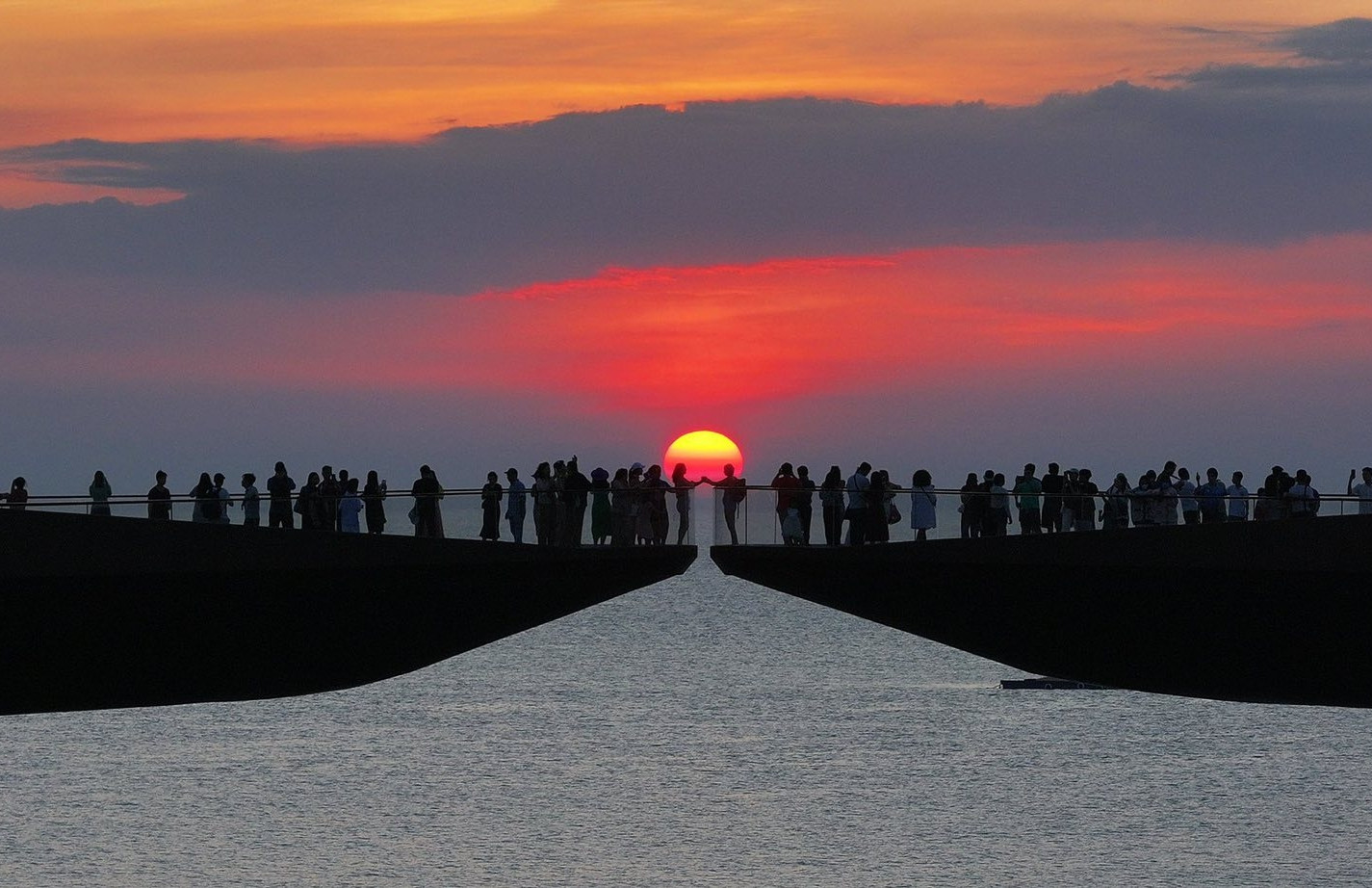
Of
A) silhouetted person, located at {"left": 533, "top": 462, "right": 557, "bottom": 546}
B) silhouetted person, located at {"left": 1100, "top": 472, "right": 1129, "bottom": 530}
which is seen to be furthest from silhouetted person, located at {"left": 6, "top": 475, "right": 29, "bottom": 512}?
silhouetted person, located at {"left": 1100, "top": 472, "right": 1129, "bottom": 530}

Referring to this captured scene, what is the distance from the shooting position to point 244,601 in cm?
3042

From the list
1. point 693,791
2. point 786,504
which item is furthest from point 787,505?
point 693,791

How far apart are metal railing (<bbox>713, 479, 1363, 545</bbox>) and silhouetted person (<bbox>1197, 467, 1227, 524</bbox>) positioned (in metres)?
0.14

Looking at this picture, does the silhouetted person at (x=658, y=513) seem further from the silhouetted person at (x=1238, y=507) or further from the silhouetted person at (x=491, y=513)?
the silhouetted person at (x=1238, y=507)

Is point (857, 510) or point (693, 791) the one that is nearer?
point (857, 510)

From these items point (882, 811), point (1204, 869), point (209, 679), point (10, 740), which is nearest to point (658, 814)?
point (882, 811)

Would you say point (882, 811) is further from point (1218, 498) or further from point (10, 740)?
point (10, 740)

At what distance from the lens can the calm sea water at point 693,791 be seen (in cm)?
4066

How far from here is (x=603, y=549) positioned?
111ft

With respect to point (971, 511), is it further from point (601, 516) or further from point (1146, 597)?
point (601, 516)

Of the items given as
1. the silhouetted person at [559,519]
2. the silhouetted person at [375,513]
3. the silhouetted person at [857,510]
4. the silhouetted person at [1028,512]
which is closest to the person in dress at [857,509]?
the silhouetted person at [857,510]

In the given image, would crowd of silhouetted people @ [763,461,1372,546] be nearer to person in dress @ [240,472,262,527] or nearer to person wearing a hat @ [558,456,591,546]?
person wearing a hat @ [558,456,591,546]

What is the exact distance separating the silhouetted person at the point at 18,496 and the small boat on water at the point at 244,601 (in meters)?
0.15

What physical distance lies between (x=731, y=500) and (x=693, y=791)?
2269 centimetres
